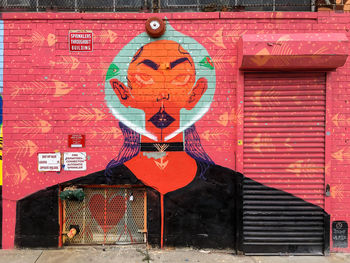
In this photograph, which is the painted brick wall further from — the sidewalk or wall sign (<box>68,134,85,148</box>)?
the sidewalk

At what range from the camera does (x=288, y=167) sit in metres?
4.01

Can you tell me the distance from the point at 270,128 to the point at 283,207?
1.43m

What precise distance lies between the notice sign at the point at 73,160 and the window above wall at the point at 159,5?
2.69 metres

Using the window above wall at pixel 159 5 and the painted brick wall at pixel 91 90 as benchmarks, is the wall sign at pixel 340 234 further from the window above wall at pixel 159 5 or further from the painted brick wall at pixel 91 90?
the window above wall at pixel 159 5

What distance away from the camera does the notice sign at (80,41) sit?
4.03 m

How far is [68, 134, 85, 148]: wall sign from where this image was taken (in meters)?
4.05

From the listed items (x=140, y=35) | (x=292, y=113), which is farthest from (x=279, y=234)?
(x=140, y=35)

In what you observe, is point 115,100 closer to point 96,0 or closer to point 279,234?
point 96,0

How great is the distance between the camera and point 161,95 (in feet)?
13.3

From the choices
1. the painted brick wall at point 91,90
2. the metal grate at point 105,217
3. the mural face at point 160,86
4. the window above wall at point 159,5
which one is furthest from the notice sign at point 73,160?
the window above wall at point 159,5

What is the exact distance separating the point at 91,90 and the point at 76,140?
95cm

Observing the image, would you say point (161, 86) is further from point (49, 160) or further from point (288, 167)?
point (288, 167)

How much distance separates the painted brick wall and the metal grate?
22.2 inches

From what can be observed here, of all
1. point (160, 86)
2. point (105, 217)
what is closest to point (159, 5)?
point (160, 86)
